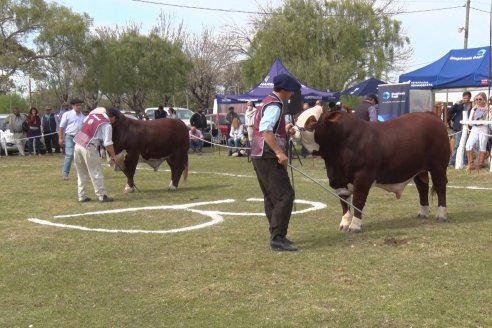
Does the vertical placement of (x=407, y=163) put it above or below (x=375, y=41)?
below

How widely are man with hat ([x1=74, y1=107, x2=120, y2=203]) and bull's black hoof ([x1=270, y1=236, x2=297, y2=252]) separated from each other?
16.4 ft

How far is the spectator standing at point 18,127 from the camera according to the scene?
24.8m

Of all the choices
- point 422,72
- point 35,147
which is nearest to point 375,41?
point 422,72

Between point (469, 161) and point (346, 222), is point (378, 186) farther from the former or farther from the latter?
point (469, 161)

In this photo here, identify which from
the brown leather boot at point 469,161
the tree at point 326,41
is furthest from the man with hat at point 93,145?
the tree at point 326,41

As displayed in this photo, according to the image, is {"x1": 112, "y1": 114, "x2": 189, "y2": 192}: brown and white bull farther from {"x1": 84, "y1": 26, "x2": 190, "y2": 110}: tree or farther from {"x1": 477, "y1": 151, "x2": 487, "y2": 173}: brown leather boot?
{"x1": 84, "y1": 26, "x2": 190, "y2": 110}: tree

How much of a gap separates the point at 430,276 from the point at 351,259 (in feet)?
3.19

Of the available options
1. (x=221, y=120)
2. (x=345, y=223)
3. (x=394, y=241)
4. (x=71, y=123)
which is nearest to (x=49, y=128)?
(x=221, y=120)

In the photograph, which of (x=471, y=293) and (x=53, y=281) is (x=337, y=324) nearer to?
(x=471, y=293)

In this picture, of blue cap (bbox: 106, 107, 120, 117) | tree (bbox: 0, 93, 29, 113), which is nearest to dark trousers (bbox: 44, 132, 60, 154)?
blue cap (bbox: 106, 107, 120, 117)

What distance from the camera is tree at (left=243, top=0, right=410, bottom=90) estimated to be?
138 ft

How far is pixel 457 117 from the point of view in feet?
55.9

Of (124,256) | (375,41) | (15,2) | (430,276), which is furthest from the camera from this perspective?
(375,41)

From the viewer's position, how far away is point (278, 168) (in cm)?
707
